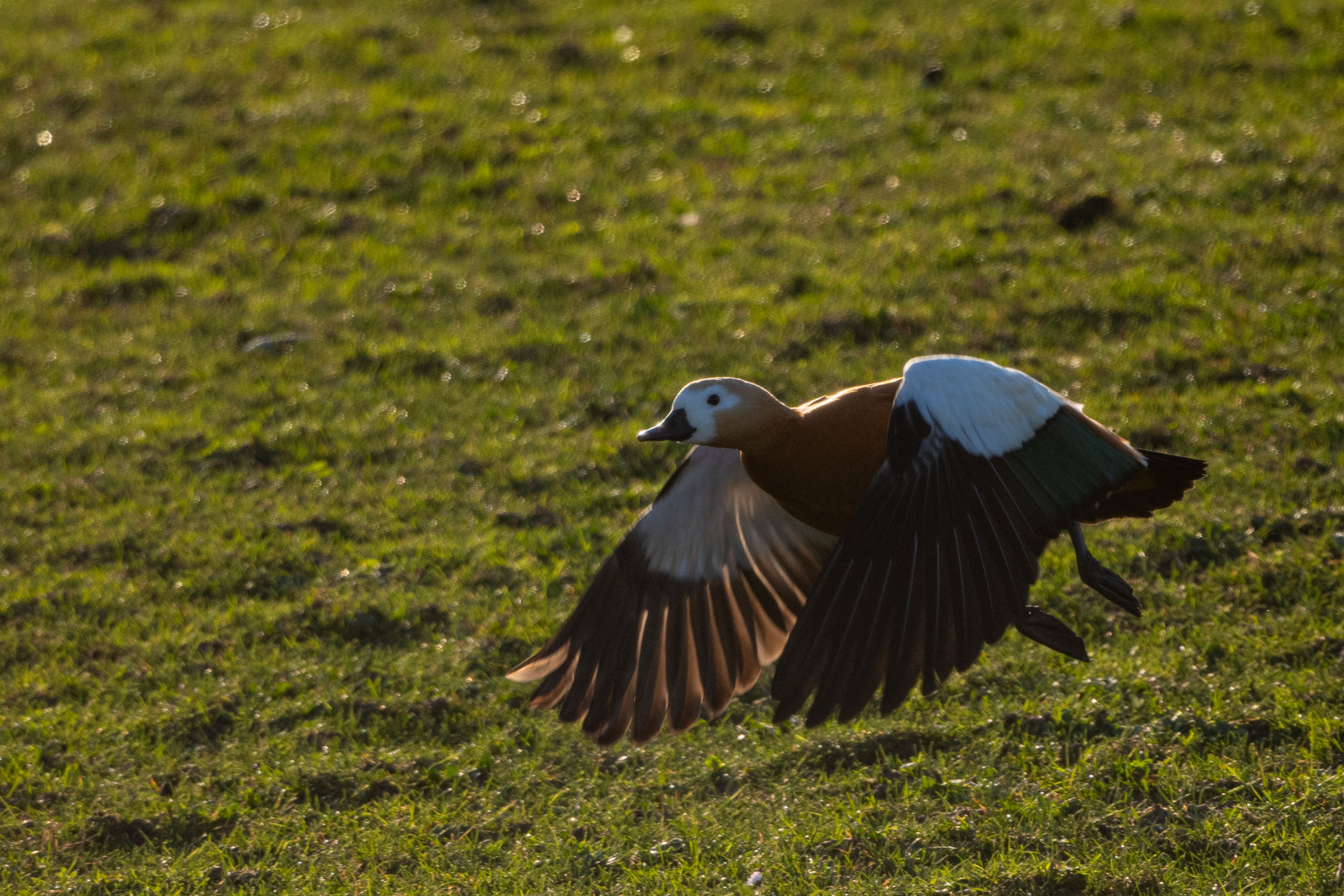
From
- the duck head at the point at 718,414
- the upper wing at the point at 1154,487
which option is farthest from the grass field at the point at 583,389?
the duck head at the point at 718,414

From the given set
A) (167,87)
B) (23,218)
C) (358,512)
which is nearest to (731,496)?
(358,512)

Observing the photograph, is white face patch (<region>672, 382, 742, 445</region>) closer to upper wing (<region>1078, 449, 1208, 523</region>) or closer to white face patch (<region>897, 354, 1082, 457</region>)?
white face patch (<region>897, 354, 1082, 457</region>)

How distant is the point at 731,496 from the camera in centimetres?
496

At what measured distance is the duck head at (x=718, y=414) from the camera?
4.21 metres

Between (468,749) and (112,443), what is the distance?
11.0 ft

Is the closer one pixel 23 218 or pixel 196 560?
pixel 196 560

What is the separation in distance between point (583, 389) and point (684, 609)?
113 inches

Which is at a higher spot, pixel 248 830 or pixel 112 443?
pixel 112 443

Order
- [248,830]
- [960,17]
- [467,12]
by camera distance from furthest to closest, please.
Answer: [467,12] < [960,17] < [248,830]

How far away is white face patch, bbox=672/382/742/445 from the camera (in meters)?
4.21

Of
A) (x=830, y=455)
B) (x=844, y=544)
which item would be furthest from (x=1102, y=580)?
(x=844, y=544)

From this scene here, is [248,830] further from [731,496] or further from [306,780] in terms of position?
[731,496]

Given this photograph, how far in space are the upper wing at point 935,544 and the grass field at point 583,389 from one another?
0.95 metres

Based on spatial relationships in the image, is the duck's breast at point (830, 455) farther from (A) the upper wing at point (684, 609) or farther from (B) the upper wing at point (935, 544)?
(A) the upper wing at point (684, 609)
